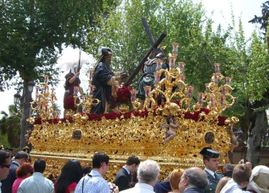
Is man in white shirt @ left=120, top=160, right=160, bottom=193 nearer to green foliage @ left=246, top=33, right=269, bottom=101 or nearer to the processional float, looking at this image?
the processional float

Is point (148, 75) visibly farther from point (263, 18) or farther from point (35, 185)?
point (263, 18)

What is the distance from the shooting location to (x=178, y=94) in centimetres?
1123

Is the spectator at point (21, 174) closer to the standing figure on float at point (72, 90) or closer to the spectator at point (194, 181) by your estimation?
the spectator at point (194, 181)

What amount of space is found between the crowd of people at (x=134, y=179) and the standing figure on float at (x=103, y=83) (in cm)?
349

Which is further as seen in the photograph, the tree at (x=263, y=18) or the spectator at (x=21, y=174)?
the tree at (x=263, y=18)

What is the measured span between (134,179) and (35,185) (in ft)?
5.49

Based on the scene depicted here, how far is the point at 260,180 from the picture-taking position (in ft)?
19.7

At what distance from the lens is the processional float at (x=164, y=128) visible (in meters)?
10.8

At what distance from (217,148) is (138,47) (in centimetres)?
2007

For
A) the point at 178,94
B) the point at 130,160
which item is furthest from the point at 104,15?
the point at 130,160

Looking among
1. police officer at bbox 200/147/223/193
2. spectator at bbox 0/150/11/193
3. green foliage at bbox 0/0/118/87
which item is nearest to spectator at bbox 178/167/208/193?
spectator at bbox 0/150/11/193

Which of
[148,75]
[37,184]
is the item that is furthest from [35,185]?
[148,75]

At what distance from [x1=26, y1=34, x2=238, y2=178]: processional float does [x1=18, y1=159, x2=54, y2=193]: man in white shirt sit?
3.13 metres

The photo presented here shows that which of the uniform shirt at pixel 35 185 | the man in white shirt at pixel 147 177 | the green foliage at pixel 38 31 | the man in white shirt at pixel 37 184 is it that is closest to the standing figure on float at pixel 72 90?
the man in white shirt at pixel 37 184
